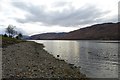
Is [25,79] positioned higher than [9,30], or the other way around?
[9,30]

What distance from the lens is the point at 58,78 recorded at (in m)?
17.0

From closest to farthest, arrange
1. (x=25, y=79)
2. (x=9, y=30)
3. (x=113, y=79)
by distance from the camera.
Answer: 1. (x=25, y=79)
2. (x=113, y=79)
3. (x=9, y=30)

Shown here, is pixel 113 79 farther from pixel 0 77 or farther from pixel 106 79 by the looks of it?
pixel 0 77

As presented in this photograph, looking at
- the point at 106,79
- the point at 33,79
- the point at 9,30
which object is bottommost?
the point at 106,79

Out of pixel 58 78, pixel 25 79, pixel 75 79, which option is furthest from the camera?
pixel 75 79

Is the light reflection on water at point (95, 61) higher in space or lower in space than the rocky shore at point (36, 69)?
lower

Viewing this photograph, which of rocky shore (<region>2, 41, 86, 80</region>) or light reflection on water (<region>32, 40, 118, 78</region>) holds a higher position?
rocky shore (<region>2, 41, 86, 80</region>)

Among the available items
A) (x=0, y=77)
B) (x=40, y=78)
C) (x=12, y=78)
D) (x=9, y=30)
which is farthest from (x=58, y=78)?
(x=9, y=30)

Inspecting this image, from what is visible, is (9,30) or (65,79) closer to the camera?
(65,79)

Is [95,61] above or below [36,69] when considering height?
below

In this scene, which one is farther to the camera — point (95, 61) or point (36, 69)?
point (95, 61)

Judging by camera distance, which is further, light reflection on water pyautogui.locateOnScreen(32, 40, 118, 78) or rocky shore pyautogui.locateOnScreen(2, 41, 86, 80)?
light reflection on water pyautogui.locateOnScreen(32, 40, 118, 78)

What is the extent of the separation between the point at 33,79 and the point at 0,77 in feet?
10.7

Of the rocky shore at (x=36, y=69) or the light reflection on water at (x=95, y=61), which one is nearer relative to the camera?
the rocky shore at (x=36, y=69)
